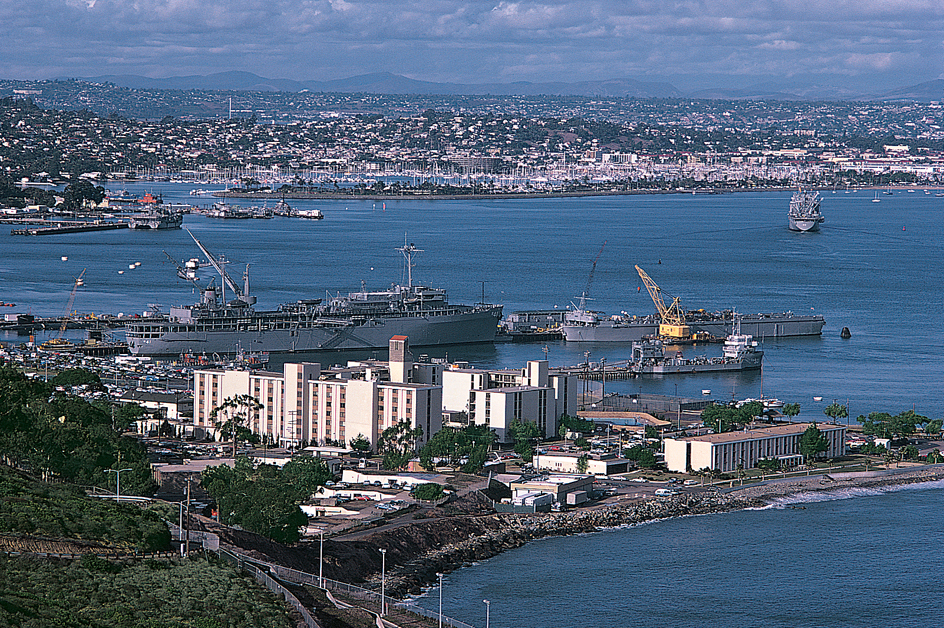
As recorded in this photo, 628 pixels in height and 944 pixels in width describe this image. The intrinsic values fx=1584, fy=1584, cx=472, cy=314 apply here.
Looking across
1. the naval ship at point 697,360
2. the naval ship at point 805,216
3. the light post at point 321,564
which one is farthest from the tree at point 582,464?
the naval ship at point 805,216

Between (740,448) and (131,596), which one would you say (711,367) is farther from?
(131,596)

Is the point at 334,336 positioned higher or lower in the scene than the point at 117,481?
lower

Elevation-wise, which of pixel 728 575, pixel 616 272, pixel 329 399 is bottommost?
pixel 728 575

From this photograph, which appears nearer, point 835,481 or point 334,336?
point 835,481

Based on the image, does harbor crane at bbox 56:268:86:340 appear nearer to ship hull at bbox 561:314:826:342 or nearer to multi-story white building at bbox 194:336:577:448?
ship hull at bbox 561:314:826:342

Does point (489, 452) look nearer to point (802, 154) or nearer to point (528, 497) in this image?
point (528, 497)

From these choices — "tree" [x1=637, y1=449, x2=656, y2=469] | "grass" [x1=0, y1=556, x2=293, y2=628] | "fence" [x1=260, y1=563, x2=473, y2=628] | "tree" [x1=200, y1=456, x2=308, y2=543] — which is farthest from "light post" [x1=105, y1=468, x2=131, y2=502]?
"tree" [x1=637, y1=449, x2=656, y2=469]

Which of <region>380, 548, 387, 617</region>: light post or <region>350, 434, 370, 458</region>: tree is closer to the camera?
<region>380, 548, 387, 617</region>: light post

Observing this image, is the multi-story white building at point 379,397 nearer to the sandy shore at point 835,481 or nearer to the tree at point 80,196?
the sandy shore at point 835,481

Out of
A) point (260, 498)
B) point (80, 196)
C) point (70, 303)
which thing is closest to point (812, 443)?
point (260, 498)
